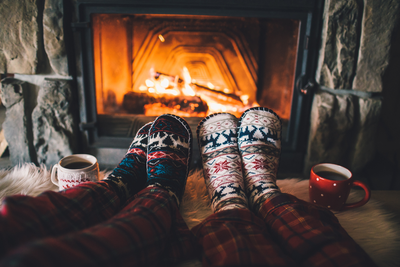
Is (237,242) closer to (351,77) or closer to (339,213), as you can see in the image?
(339,213)

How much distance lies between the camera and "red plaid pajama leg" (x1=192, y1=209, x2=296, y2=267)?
390mm

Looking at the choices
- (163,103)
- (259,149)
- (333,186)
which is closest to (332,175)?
(333,186)

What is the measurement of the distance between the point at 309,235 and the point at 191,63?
0.95 m

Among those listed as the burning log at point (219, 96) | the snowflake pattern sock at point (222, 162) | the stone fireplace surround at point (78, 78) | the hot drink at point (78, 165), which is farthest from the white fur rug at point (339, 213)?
the burning log at point (219, 96)

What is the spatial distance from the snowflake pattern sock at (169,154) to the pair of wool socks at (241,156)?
0.07 meters

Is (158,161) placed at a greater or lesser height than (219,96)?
lesser

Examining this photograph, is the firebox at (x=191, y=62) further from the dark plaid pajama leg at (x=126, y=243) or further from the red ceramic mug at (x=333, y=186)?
the dark plaid pajama leg at (x=126, y=243)

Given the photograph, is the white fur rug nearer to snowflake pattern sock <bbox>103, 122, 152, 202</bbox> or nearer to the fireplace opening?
snowflake pattern sock <bbox>103, 122, 152, 202</bbox>

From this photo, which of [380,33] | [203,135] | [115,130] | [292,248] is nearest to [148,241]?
[292,248]

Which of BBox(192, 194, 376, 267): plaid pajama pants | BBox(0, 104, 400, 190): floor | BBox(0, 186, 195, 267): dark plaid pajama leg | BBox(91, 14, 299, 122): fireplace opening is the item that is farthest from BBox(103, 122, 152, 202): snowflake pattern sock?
BBox(0, 104, 400, 190): floor

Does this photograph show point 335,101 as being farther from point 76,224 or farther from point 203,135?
point 76,224

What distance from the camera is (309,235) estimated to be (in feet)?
1.56

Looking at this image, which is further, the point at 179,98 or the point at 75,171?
the point at 179,98

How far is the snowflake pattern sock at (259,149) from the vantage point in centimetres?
72
